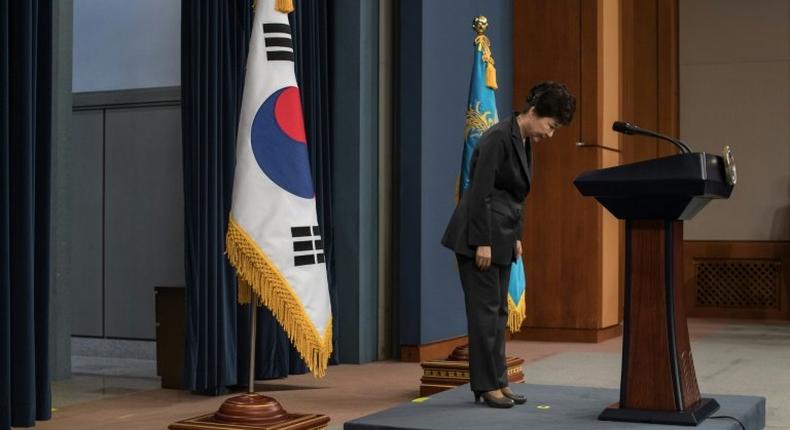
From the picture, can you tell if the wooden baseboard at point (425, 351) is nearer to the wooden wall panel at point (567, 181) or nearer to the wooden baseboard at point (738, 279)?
the wooden wall panel at point (567, 181)

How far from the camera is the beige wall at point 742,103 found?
10547mm

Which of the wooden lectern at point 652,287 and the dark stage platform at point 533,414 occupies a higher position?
the wooden lectern at point 652,287

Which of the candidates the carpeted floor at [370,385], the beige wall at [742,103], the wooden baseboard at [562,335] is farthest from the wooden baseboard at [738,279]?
the carpeted floor at [370,385]

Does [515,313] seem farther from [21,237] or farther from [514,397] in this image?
[21,237]

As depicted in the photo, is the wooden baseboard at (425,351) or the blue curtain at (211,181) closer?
the blue curtain at (211,181)

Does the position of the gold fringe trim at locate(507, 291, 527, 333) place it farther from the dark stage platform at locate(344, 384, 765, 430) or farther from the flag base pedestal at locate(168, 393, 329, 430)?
the flag base pedestal at locate(168, 393, 329, 430)

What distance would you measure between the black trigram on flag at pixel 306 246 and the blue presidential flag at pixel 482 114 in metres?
1.49

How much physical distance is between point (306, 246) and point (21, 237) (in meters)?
1.16

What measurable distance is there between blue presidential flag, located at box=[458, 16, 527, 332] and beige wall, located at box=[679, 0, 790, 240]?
18.9 feet

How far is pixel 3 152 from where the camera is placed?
158 inches

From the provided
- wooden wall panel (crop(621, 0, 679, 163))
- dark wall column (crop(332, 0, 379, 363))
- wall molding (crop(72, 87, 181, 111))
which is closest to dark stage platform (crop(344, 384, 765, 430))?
dark wall column (crop(332, 0, 379, 363))

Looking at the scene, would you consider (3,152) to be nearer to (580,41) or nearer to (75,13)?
(75,13)

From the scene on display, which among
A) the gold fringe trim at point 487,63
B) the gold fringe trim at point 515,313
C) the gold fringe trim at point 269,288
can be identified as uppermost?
the gold fringe trim at point 487,63

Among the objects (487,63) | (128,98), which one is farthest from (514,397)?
(128,98)
